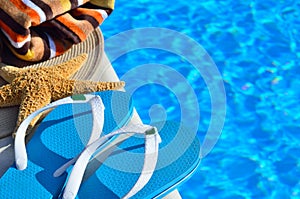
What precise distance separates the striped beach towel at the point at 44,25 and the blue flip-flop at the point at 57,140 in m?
0.29

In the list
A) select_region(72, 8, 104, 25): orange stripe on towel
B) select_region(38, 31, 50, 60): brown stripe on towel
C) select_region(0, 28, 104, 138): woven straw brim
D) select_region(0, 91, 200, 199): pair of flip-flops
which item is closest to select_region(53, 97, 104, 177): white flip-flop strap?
select_region(0, 91, 200, 199): pair of flip-flops

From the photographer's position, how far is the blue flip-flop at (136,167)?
5.36 feet

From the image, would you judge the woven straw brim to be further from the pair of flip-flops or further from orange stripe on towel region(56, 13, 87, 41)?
the pair of flip-flops

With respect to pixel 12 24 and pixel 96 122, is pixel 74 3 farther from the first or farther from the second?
pixel 96 122

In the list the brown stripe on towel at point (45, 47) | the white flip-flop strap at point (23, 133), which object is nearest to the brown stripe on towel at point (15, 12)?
the brown stripe on towel at point (45, 47)

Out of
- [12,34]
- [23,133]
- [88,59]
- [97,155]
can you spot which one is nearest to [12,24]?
[12,34]

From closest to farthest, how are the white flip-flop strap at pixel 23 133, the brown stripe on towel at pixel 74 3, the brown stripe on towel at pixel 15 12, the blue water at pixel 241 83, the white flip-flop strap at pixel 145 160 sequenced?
1. the white flip-flop strap at pixel 145 160
2. the white flip-flop strap at pixel 23 133
3. the brown stripe on towel at pixel 15 12
4. the brown stripe on towel at pixel 74 3
5. the blue water at pixel 241 83

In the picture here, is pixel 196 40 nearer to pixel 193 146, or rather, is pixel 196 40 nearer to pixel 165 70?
pixel 165 70

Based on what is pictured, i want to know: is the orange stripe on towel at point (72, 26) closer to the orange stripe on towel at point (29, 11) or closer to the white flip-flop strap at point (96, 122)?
the orange stripe on towel at point (29, 11)

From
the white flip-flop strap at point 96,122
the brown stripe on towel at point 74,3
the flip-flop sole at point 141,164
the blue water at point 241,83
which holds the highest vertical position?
the brown stripe on towel at point 74,3

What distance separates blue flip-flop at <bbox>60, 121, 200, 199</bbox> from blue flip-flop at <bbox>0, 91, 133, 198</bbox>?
59mm

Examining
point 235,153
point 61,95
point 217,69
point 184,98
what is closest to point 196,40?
point 217,69

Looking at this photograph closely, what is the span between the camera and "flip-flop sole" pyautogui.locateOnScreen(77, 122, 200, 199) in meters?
1.65

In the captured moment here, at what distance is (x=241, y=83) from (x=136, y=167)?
111cm
